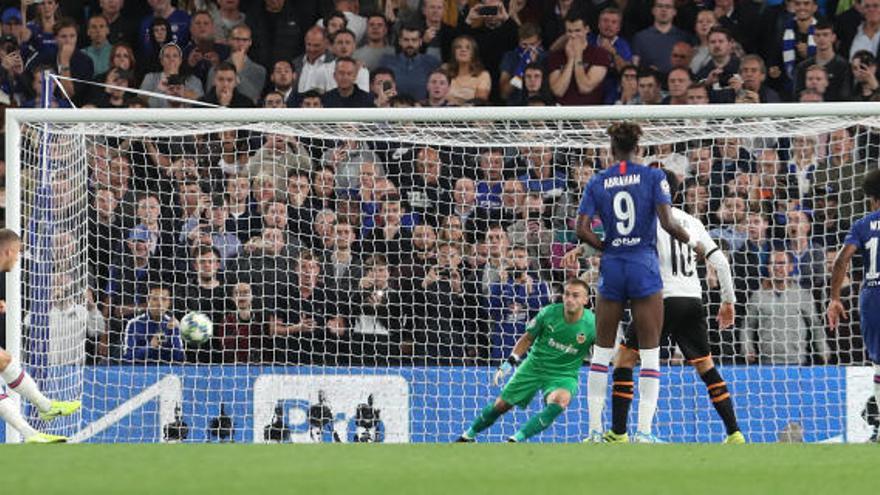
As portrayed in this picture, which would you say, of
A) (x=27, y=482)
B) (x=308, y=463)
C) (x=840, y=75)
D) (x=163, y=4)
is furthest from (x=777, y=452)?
(x=163, y=4)

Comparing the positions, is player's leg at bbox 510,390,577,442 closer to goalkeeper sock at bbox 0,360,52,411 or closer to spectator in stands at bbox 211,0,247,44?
goalkeeper sock at bbox 0,360,52,411

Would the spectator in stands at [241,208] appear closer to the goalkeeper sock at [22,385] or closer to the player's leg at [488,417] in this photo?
the player's leg at [488,417]

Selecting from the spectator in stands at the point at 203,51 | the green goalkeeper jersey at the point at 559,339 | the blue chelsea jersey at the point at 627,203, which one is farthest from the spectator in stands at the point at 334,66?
the blue chelsea jersey at the point at 627,203

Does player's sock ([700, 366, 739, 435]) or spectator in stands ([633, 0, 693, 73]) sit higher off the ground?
spectator in stands ([633, 0, 693, 73])

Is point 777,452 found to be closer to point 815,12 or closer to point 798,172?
point 798,172

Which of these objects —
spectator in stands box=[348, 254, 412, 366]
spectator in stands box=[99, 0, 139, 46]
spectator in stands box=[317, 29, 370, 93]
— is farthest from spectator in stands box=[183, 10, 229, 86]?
spectator in stands box=[348, 254, 412, 366]

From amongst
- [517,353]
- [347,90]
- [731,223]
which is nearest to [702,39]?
[731,223]

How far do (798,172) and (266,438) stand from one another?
443cm

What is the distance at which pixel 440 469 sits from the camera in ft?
23.8

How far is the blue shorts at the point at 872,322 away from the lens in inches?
401

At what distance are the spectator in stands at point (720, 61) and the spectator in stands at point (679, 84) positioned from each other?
0.27 m

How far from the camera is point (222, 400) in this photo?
41.6ft

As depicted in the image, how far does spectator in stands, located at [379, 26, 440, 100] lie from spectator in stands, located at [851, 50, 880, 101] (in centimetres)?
360

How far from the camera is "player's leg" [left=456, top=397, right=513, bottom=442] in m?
12.4
